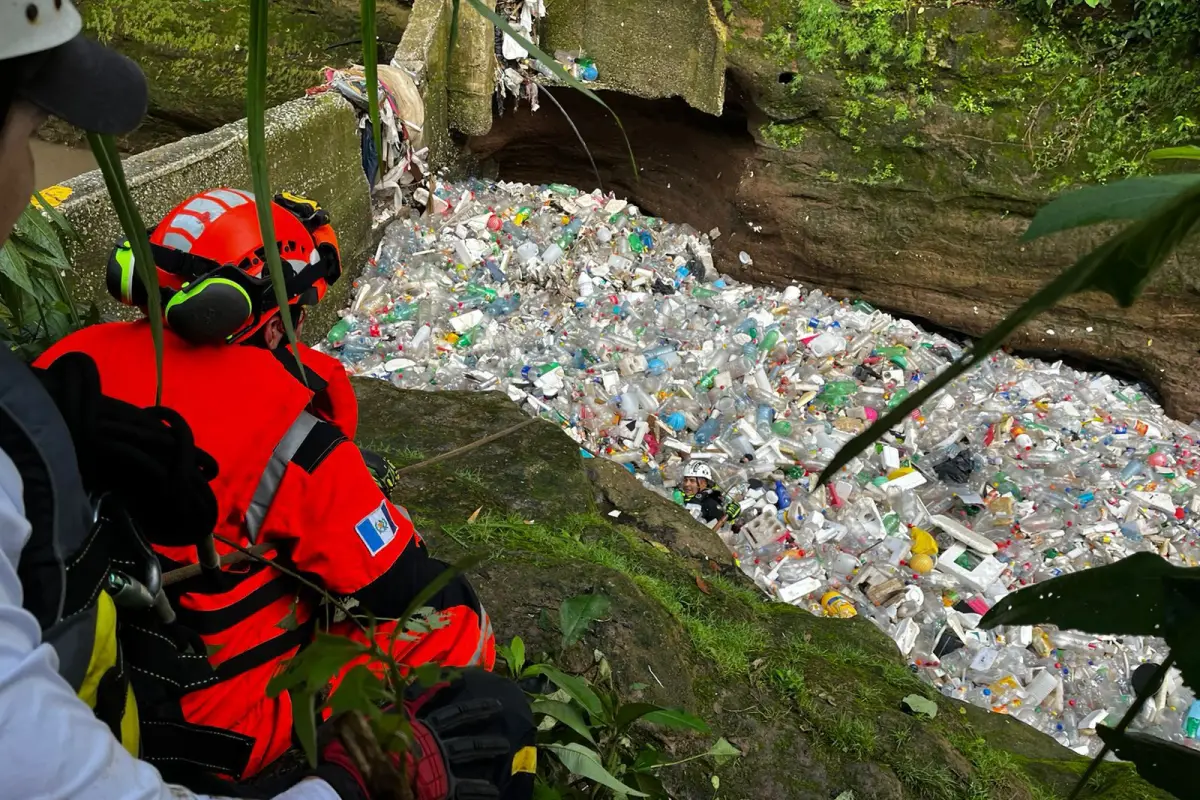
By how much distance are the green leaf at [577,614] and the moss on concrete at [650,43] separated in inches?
175

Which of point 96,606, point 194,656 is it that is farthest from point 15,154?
point 194,656

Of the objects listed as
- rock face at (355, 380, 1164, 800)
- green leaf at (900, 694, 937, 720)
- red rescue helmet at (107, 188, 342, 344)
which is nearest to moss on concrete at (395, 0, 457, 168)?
rock face at (355, 380, 1164, 800)

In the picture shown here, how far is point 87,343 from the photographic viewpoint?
4.58ft

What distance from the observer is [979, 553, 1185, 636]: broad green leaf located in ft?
1.60

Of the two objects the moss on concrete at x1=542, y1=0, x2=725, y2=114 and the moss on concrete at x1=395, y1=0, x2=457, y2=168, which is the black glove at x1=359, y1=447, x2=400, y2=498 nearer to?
the moss on concrete at x1=395, y1=0, x2=457, y2=168

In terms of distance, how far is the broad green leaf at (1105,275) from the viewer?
30cm

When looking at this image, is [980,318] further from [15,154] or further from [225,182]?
[15,154]

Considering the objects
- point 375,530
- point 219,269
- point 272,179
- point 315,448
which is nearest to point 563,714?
point 375,530

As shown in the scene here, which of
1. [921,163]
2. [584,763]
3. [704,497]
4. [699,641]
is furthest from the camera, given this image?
[921,163]

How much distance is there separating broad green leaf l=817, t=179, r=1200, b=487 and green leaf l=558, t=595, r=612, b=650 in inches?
53.7

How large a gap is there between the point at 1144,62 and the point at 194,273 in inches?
204

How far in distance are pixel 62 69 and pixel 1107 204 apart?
2.41 feet

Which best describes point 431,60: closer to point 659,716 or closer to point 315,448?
point 315,448

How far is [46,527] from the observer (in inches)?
25.8
